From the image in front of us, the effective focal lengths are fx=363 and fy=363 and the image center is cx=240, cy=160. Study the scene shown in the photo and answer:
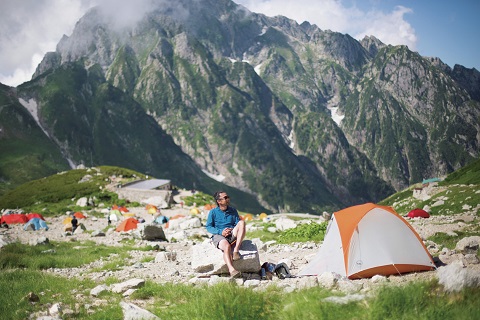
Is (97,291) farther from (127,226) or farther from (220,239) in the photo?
(127,226)

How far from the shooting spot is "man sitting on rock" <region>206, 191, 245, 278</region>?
10.3 meters

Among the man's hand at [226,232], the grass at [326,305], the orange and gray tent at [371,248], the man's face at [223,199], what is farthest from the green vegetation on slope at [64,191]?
the grass at [326,305]

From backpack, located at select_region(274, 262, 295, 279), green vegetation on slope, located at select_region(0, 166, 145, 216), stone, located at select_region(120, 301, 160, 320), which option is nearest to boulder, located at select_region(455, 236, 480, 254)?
backpack, located at select_region(274, 262, 295, 279)

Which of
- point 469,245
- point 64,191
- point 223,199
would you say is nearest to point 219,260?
point 223,199

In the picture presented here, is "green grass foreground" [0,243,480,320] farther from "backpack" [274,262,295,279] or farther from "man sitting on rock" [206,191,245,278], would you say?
"backpack" [274,262,295,279]

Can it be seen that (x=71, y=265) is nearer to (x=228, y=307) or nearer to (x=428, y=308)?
(x=228, y=307)

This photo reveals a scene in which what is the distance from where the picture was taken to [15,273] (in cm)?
1234

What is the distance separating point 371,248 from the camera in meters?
11.6

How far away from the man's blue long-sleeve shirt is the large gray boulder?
490 mm

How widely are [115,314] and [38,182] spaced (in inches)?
3955

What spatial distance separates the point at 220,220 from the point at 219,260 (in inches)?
51.7

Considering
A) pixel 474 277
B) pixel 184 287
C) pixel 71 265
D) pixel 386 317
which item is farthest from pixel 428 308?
pixel 71 265

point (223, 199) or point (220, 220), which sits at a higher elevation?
point (223, 199)

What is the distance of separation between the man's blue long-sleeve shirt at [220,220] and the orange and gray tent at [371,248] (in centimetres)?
318
